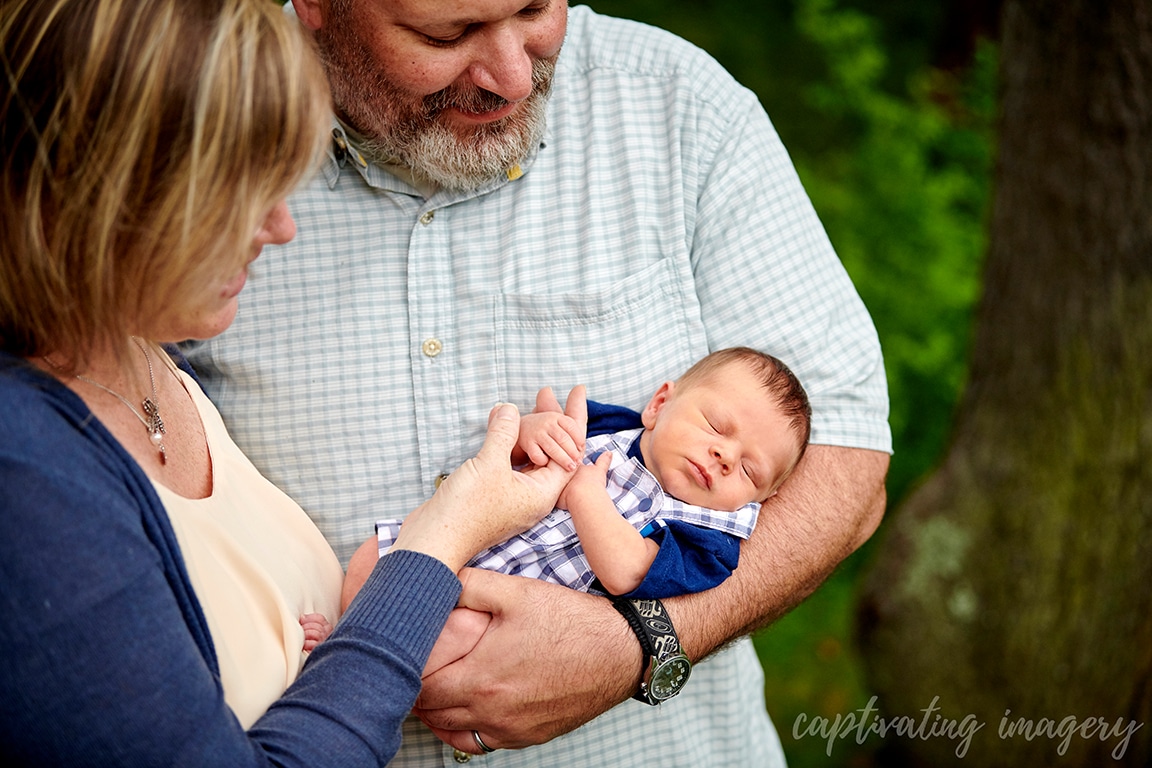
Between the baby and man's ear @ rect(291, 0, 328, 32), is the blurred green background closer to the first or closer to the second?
the baby

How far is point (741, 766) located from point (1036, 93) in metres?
2.68

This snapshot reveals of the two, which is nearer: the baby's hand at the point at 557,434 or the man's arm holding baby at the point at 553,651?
the man's arm holding baby at the point at 553,651

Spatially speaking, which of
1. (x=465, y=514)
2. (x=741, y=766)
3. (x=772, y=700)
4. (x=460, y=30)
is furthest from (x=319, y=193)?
(x=772, y=700)

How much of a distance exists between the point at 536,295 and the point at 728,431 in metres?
0.48

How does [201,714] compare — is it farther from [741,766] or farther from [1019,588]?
[1019,588]

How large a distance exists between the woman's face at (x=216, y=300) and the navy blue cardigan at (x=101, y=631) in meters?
0.17

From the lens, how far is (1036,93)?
3.60 metres

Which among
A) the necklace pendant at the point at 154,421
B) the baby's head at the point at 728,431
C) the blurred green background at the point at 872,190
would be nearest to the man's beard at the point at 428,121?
the baby's head at the point at 728,431

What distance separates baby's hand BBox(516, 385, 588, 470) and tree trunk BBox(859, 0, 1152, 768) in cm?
234

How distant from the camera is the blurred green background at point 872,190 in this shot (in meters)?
5.02

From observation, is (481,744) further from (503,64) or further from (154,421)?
(503,64)

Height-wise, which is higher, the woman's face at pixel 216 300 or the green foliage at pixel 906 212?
the woman's face at pixel 216 300

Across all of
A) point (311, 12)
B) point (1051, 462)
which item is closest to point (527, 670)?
point (311, 12)

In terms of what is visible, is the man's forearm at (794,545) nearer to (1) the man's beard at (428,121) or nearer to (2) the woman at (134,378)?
(2) the woman at (134,378)
